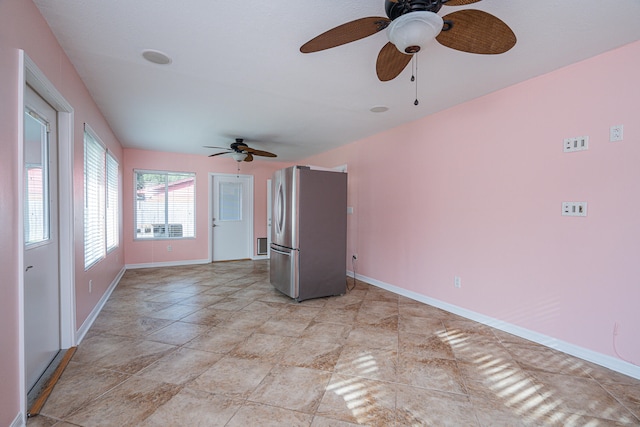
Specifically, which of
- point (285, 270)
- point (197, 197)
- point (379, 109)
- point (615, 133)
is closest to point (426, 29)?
point (615, 133)

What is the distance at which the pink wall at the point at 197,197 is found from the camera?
17.9ft

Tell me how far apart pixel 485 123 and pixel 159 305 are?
4214 millimetres

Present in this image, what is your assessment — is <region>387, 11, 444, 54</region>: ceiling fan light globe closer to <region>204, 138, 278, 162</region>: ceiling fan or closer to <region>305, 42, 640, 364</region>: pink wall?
<region>305, 42, 640, 364</region>: pink wall

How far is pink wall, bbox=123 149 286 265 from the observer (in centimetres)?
547

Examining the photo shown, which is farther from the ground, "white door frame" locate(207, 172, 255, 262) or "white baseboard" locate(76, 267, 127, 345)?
"white door frame" locate(207, 172, 255, 262)

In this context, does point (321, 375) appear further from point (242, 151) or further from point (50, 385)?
point (242, 151)

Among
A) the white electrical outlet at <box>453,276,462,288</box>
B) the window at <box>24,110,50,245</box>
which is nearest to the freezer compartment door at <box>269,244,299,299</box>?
the white electrical outlet at <box>453,276,462,288</box>

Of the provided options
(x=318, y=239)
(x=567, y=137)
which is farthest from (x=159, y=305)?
(x=567, y=137)

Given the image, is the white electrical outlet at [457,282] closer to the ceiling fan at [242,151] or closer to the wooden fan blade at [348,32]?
the wooden fan blade at [348,32]

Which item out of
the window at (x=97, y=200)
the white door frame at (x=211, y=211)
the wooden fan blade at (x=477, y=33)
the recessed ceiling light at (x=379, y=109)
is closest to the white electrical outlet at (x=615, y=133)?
the wooden fan blade at (x=477, y=33)

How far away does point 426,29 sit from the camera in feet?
4.18

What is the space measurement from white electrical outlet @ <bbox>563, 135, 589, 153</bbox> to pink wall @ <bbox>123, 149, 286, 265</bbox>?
547cm

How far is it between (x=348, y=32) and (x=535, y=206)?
7.38 ft

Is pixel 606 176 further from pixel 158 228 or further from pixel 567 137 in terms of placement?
pixel 158 228
